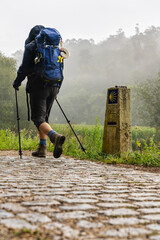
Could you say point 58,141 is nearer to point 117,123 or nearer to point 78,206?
point 117,123

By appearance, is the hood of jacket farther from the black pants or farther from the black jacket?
the black pants

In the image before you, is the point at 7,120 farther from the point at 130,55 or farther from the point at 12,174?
the point at 130,55

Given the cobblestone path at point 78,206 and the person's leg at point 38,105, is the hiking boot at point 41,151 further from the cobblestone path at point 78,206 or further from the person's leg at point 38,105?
the cobblestone path at point 78,206

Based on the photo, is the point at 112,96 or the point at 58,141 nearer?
the point at 58,141

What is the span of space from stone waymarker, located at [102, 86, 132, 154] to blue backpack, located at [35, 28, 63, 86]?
4.62 feet

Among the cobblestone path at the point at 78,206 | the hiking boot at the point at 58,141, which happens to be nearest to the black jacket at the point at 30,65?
the hiking boot at the point at 58,141

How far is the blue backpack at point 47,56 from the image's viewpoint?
5969mm

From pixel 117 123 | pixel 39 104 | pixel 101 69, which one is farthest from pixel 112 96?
pixel 101 69

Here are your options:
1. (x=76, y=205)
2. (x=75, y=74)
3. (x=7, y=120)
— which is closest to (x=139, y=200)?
(x=76, y=205)

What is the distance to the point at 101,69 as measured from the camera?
11731 centimetres

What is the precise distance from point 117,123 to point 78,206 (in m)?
4.21

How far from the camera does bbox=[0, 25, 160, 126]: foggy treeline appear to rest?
271 ft

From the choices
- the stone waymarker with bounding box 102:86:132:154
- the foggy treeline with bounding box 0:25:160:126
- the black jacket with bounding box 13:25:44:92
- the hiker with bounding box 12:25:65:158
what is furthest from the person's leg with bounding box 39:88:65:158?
the foggy treeline with bounding box 0:25:160:126

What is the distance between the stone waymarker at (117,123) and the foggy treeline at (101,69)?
47492 mm
